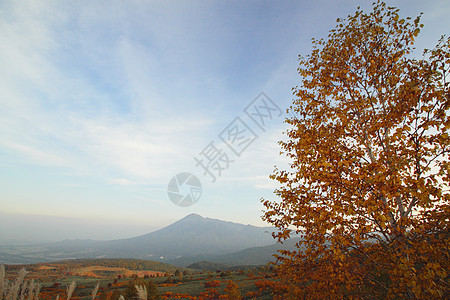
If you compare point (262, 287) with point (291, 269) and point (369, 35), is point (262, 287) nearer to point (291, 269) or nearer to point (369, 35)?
point (291, 269)

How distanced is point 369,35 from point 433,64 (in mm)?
2143

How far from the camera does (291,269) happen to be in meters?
5.12

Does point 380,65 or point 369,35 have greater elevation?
point 369,35

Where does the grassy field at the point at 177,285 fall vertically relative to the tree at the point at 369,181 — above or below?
below

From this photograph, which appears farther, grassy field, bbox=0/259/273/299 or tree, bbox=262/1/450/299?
grassy field, bbox=0/259/273/299

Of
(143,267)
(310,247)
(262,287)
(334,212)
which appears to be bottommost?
(143,267)

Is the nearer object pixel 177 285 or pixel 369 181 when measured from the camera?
pixel 369 181

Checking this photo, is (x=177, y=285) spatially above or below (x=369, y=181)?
below

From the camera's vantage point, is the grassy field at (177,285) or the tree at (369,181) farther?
the grassy field at (177,285)

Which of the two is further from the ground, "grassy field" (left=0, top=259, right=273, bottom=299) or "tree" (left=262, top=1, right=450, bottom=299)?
"tree" (left=262, top=1, right=450, bottom=299)

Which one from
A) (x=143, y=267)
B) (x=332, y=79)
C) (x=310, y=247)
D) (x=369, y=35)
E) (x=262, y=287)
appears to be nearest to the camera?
(x=310, y=247)

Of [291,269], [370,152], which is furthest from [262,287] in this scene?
[370,152]

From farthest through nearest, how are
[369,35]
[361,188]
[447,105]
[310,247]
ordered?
[369,35]
[310,247]
[361,188]
[447,105]

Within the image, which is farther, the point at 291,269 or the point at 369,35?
the point at 369,35
